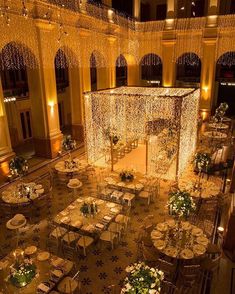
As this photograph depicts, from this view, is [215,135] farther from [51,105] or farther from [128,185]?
[51,105]

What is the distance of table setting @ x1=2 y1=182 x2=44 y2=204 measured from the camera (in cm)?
902

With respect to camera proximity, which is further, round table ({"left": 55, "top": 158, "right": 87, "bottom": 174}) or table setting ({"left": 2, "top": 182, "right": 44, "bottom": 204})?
round table ({"left": 55, "top": 158, "right": 87, "bottom": 174})

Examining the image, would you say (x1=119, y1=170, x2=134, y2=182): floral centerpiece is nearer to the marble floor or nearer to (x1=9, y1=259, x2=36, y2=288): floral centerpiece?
the marble floor

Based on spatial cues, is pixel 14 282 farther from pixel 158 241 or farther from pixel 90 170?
pixel 90 170

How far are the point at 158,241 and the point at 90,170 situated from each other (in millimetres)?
6283

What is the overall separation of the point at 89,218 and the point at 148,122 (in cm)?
600

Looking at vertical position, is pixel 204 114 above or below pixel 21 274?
above

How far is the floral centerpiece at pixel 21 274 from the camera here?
539 centimetres

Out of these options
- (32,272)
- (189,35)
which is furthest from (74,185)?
(189,35)

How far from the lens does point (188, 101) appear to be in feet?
36.9

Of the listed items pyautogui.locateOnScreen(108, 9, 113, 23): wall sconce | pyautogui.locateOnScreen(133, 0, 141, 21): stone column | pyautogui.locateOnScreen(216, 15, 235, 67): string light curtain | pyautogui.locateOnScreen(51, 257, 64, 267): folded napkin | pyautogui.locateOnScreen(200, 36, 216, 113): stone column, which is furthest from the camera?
pyautogui.locateOnScreen(133, 0, 141, 21): stone column

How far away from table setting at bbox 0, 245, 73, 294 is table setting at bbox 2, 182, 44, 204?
2721 millimetres

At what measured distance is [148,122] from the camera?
1248 cm

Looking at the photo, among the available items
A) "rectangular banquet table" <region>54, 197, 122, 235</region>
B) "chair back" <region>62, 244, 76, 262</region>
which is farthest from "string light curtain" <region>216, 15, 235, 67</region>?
"chair back" <region>62, 244, 76, 262</region>
